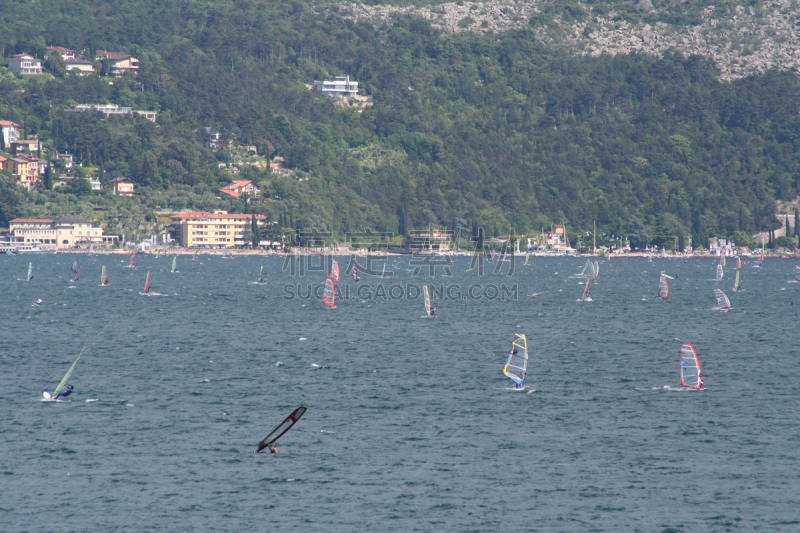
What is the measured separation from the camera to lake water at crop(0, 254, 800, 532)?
21500 mm

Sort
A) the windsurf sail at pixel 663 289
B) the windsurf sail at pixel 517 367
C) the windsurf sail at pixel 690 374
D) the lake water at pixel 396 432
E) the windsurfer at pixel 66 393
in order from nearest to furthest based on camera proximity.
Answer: the lake water at pixel 396 432 < the windsurfer at pixel 66 393 < the windsurf sail at pixel 517 367 < the windsurf sail at pixel 690 374 < the windsurf sail at pixel 663 289

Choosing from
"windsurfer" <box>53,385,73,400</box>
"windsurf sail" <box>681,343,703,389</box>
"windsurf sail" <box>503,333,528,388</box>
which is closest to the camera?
"windsurfer" <box>53,385,73,400</box>

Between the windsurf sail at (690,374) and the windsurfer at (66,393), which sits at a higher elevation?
the windsurf sail at (690,374)

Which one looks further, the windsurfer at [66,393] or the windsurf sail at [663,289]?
the windsurf sail at [663,289]

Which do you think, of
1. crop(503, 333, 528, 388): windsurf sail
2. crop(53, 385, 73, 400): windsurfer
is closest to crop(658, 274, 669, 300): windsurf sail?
crop(503, 333, 528, 388): windsurf sail

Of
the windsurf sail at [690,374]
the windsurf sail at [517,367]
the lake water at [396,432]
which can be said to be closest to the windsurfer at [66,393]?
the lake water at [396,432]

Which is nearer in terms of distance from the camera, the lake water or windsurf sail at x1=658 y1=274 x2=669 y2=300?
the lake water

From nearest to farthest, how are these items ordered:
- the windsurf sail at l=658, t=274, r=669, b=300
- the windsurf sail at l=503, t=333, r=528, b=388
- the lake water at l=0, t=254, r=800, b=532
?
1. the lake water at l=0, t=254, r=800, b=532
2. the windsurf sail at l=503, t=333, r=528, b=388
3. the windsurf sail at l=658, t=274, r=669, b=300

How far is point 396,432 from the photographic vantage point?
28.2m

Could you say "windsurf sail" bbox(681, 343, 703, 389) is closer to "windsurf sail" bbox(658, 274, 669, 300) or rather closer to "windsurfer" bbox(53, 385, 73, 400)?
"windsurfer" bbox(53, 385, 73, 400)

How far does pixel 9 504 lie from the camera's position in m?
21.5

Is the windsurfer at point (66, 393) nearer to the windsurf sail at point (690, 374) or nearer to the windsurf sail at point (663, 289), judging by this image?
the windsurf sail at point (690, 374)

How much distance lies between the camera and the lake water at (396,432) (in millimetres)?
21500

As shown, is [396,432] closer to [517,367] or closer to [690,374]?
[517,367]
